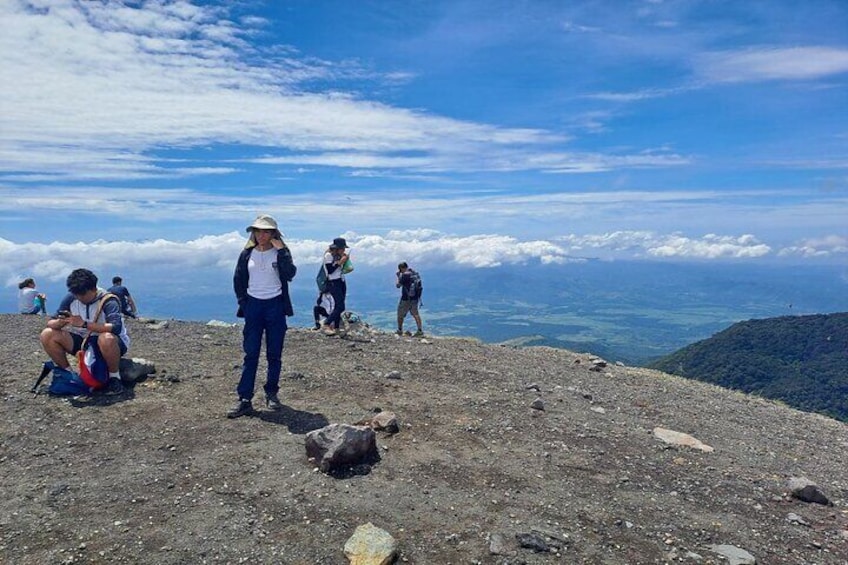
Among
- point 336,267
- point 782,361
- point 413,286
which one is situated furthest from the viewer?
point 782,361

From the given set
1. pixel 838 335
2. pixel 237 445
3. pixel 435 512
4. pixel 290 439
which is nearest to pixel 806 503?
pixel 435 512

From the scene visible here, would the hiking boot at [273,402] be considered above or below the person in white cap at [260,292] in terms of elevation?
below

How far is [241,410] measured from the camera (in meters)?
9.03

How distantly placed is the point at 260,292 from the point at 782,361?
116 meters

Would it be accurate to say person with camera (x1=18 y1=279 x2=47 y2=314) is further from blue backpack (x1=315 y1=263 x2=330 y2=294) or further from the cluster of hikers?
the cluster of hikers

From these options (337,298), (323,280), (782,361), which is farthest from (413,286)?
(782,361)

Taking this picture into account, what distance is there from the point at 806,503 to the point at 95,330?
1129 centimetres

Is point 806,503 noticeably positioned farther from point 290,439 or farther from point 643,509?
point 290,439

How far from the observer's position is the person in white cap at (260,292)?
8.98 metres

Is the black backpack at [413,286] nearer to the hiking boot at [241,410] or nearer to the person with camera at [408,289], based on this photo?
the person with camera at [408,289]

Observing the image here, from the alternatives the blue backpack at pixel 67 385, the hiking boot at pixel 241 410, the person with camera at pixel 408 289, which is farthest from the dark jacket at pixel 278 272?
the person with camera at pixel 408 289

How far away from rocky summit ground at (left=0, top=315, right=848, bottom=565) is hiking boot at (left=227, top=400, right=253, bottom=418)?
176 mm

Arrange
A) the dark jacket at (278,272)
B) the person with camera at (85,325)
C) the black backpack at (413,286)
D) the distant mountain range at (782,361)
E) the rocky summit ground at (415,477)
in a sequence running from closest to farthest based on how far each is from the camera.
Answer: the rocky summit ground at (415,477) → the dark jacket at (278,272) → the person with camera at (85,325) → the black backpack at (413,286) → the distant mountain range at (782,361)

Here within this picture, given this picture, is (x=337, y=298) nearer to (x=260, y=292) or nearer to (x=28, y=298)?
(x=260, y=292)
